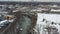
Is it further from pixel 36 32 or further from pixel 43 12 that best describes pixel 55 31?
pixel 43 12

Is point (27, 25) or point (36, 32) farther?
point (27, 25)

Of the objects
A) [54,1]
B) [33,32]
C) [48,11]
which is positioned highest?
[54,1]

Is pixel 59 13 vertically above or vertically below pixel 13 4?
below

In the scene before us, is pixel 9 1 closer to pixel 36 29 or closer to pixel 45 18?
pixel 45 18

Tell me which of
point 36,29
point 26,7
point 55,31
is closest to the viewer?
point 55,31

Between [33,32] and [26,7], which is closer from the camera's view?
[33,32]


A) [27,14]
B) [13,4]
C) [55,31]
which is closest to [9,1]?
[13,4]

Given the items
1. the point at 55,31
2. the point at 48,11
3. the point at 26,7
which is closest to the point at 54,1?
the point at 48,11

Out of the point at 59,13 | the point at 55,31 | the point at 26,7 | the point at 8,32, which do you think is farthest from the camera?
the point at 26,7

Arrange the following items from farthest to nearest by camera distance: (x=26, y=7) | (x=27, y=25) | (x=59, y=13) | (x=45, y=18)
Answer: (x=26, y=7)
(x=59, y=13)
(x=45, y=18)
(x=27, y=25)
